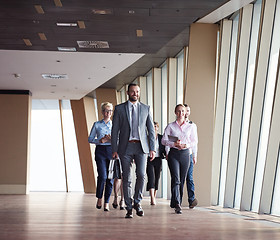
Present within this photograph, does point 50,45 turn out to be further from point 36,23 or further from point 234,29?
point 234,29

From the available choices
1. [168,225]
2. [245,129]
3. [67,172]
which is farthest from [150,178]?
[67,172]

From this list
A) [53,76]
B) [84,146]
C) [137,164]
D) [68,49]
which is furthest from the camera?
[84,146]

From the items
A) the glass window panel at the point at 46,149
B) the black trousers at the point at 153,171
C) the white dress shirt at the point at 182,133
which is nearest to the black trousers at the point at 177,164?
the white dress shirt at the point at 182,133

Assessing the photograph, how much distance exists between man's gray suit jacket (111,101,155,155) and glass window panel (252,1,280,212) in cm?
260

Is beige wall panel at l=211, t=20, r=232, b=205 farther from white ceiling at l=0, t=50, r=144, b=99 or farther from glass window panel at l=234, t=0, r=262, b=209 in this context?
white ceiling at l=0, t=50, r=144, b=99

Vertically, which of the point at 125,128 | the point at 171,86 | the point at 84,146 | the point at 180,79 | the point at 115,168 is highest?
the point at 180,79

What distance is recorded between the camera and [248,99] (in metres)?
8.64

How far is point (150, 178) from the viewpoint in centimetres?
904

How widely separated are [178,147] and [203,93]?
3070mm

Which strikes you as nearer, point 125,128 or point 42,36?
point 125,128

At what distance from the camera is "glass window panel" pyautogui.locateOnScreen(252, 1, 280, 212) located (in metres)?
7.48

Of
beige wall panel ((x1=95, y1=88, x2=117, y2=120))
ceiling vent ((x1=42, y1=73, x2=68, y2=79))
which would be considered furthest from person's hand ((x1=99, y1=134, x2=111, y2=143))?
beige wall panel ((x1=95, y1=88, x2=117, y2=120))

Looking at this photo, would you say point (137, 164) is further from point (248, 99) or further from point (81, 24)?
point (81, 24)

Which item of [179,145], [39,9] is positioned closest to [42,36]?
[39,9]
